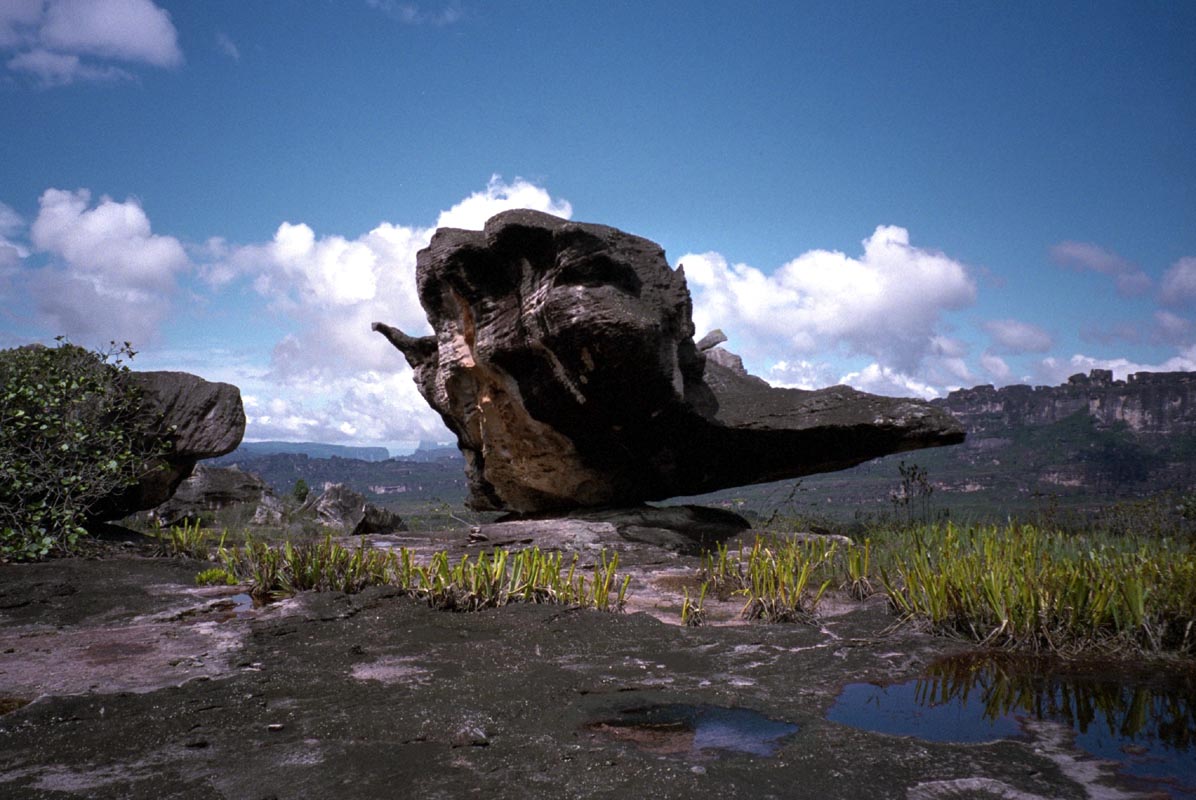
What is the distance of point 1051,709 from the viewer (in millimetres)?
4098

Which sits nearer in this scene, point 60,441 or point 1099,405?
point 60,441

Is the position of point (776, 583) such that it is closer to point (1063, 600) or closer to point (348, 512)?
point (1063, 600)

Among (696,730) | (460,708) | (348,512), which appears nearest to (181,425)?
(348,512)

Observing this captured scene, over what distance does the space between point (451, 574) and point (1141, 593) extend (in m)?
5.68

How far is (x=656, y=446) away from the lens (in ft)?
42.9

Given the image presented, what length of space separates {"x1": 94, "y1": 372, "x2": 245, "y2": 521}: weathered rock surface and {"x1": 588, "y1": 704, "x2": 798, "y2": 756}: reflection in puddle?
39.1 feet

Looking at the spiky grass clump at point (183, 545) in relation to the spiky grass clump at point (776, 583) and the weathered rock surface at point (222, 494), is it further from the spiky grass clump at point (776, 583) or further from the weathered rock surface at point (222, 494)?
the weathered rock surface at point (222, 494)

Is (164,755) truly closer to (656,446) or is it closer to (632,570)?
(632,570)

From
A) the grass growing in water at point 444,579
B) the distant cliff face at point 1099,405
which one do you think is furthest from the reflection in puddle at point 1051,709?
the distant cliff face at point 1099,405

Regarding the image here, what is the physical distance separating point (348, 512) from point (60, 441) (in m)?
8.88

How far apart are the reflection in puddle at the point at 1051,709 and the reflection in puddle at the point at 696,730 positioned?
50cm

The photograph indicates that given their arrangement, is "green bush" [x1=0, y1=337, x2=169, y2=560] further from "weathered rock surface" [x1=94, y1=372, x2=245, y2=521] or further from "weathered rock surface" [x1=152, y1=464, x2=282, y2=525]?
"weathered rock surface" [x1=152, y1=464, x2=282, y2=525]

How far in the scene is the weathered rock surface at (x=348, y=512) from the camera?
61.7 feet

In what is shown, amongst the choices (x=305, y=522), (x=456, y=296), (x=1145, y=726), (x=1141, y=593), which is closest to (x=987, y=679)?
(x=1145, y=726)
